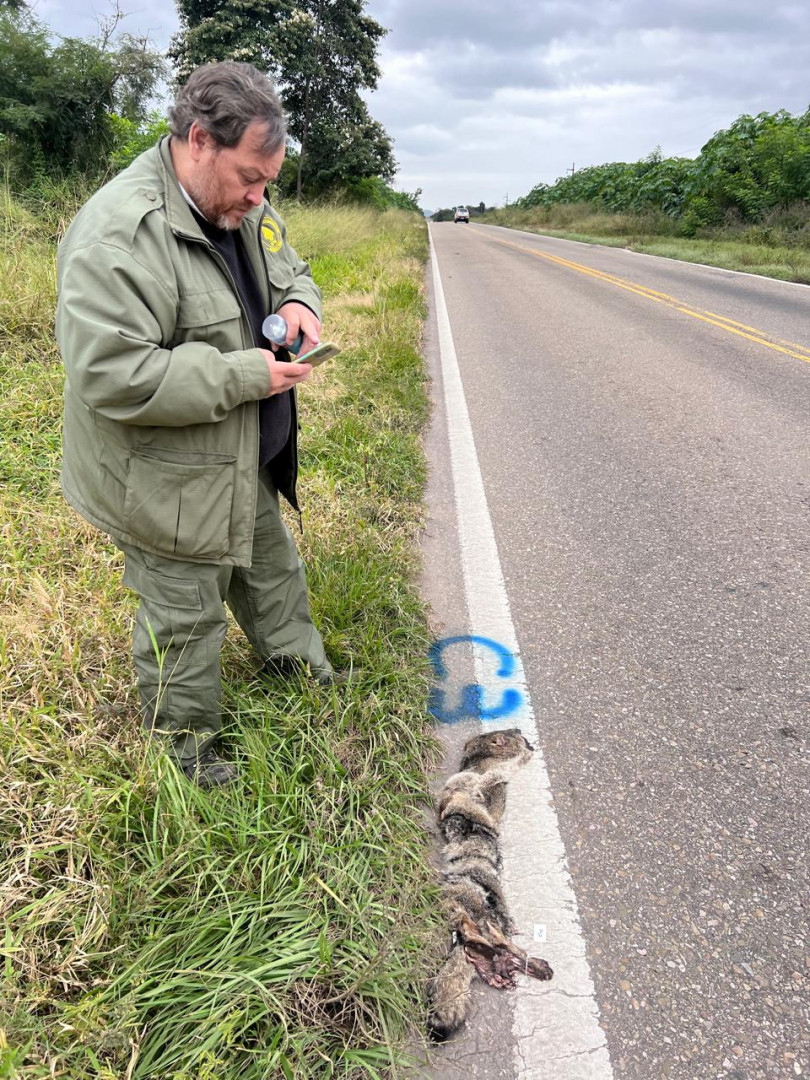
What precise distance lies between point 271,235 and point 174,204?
46 centimetres

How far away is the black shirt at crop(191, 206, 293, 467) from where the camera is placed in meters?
1.84

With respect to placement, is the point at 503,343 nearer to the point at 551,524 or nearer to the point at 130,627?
the point at 551,524

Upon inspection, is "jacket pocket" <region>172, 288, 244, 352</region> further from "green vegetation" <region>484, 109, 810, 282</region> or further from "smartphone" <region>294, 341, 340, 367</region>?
"green vegetation" <region>484, 109, 810, 282</region>

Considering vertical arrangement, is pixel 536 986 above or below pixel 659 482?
below

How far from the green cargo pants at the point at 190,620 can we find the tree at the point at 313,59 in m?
22.7

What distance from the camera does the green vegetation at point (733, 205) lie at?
16.6 m

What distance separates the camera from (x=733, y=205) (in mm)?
20484

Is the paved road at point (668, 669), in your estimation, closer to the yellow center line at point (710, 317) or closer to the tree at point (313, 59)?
the yellow center line at point (710, 317)

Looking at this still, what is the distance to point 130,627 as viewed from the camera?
2664mm

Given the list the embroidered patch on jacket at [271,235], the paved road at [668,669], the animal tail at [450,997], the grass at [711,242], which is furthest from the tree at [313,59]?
the animal tail at [450,997]

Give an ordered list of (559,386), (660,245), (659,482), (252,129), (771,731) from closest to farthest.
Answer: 1. (252,129)
2. (771,731)
3. (659,482)
4. (559,386)
5. (660,245)

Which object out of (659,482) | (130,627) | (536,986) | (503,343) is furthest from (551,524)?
(503,343)

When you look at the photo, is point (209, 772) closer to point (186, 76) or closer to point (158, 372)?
point (158, 372)

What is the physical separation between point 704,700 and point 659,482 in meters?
2.11
